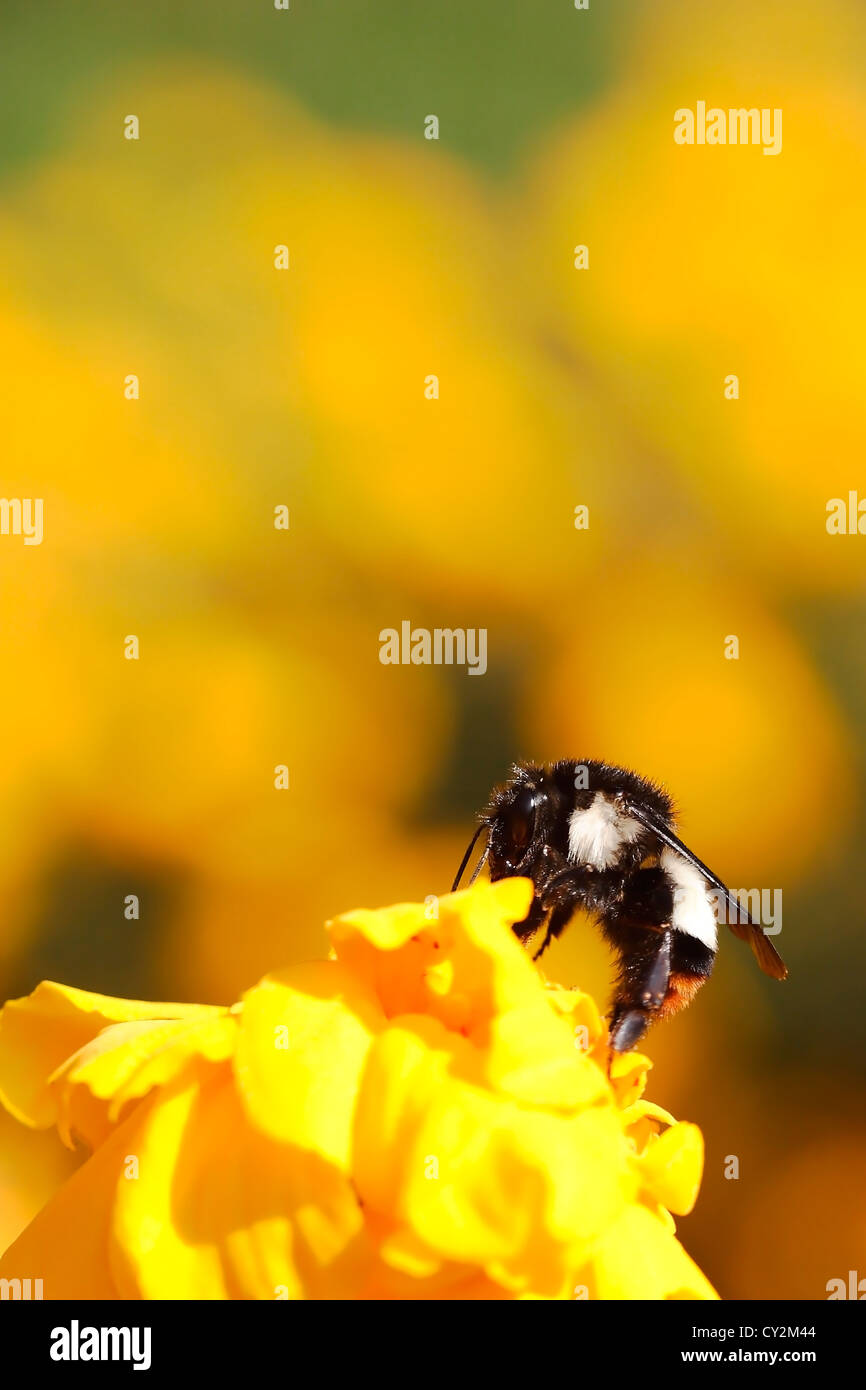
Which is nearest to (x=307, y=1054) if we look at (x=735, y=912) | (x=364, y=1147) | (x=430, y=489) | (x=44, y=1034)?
(x=364, y=1147)

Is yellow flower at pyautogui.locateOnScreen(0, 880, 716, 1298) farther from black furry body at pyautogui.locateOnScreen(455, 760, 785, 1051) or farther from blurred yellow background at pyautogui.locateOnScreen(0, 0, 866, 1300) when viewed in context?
blurred yellow background at pyautogui.locateOnScreen(0, 0, 866, 1300)

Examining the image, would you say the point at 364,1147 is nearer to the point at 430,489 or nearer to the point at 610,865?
the point at 610,865

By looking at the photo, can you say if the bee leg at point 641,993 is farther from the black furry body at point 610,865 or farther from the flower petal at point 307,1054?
the flower petal at point 307,1054

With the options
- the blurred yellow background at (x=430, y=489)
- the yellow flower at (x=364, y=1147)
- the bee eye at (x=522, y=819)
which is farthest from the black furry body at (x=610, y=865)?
the blurred yellow background at (x=430, y=489)

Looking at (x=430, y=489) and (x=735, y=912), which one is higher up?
(x=430, y=489)

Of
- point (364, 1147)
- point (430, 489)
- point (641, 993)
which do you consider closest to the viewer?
point (364, 1147)

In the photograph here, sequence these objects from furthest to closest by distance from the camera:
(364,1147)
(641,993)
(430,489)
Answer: (430,489) < (641,993) < (364,1147)
